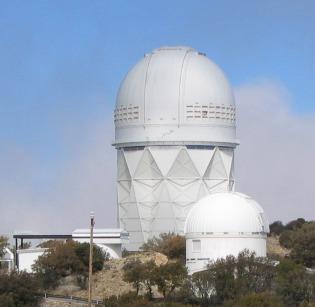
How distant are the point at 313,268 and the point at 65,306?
54.7ft

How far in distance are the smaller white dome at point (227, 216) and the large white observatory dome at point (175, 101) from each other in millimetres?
16714

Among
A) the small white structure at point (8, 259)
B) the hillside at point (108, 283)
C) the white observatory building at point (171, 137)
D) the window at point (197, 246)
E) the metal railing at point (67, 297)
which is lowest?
the metal railing at point (67, 297)

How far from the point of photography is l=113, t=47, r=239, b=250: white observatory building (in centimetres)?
10525

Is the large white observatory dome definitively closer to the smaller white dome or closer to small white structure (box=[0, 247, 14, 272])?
small white structure (box=[0, 247, 14, 272])

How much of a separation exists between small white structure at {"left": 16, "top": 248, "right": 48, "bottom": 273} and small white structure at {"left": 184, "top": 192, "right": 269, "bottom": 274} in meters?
12.6

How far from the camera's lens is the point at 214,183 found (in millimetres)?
107625

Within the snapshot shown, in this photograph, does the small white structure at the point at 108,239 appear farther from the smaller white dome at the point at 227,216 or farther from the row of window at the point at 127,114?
the smaller white dome at the point at 227,216

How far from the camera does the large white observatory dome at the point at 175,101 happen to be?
10506 centimetres

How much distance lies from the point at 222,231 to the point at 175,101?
800 inches

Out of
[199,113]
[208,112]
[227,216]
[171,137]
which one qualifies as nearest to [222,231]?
[227,216]

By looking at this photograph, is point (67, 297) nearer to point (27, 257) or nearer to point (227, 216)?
point (227, 216)

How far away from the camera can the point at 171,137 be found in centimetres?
10575

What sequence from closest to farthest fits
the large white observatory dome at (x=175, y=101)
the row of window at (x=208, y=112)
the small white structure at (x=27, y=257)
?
the small white structure at (x=27, y=257) → the large white observatory dome at (x=175, y=101) → the row of window at (x=208, y=112)

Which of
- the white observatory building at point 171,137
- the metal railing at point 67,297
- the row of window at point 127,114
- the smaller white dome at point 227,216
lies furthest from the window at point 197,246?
the row of window at point 127,114
